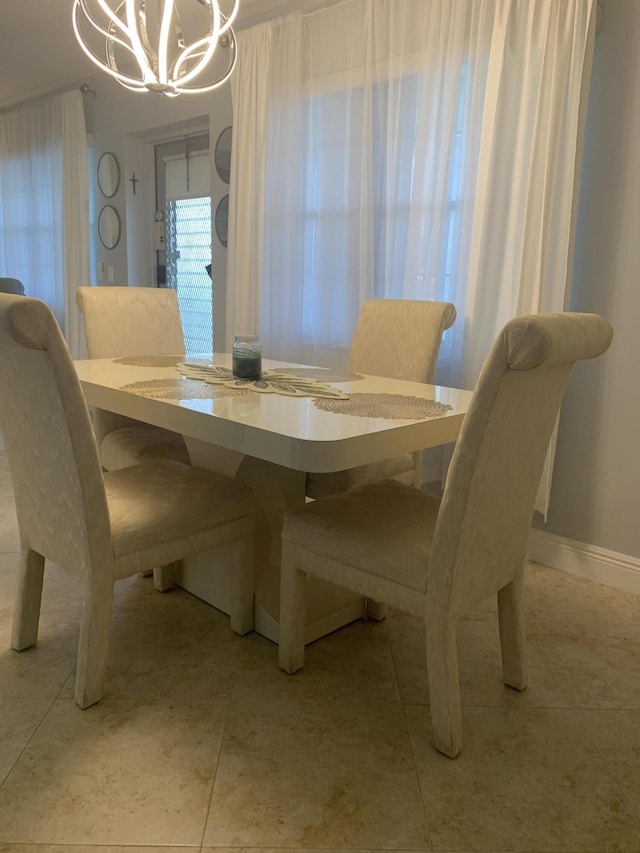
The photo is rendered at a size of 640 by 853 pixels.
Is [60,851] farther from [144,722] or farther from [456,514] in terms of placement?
[456,514]

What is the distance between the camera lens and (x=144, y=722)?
1.45m

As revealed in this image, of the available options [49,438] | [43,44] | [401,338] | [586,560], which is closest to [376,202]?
[401,338]

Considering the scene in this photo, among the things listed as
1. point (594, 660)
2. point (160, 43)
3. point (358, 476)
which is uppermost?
point (160, 43)

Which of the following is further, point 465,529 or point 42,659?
point 42,659

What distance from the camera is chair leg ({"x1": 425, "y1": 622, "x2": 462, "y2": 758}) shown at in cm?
130

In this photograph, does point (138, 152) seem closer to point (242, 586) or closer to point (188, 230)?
point (188, 230)

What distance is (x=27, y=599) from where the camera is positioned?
5.47ft

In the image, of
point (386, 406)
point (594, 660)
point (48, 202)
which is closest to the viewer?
point (386, 406)

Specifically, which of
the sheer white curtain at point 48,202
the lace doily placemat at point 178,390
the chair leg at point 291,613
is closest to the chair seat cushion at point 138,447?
the lace doily placemat at point 178,390

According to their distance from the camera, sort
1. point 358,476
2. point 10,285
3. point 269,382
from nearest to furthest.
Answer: point 269,382 < point 358,476 < point 10,285

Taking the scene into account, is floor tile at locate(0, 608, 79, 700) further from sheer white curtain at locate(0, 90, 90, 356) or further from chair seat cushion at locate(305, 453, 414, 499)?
sheer white curtain at locate(0, 90, 90, 356)

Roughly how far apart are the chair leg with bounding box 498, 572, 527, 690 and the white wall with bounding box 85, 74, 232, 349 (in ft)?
8.70

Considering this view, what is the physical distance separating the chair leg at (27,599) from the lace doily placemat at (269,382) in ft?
2.21

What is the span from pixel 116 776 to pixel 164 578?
0.84 m
